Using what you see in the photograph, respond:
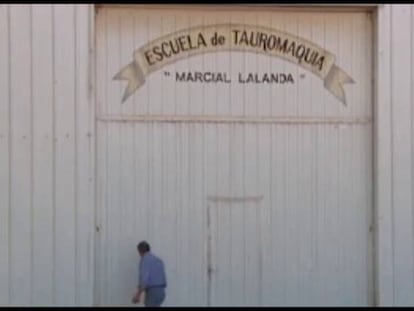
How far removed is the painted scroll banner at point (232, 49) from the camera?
817 centimetres

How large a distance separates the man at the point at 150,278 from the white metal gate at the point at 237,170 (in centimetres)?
28

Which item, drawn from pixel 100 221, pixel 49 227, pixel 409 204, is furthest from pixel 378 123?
pixel 49 227

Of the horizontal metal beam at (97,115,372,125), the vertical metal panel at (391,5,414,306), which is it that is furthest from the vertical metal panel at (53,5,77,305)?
the vertical metal panel at (391,5,414,306)

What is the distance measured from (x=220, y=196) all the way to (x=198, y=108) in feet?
3.56

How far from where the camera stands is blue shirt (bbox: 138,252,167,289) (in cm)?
770

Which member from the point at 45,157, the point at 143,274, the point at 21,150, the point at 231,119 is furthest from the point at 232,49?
the point at 143,274

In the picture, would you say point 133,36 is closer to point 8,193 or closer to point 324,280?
point 8,193

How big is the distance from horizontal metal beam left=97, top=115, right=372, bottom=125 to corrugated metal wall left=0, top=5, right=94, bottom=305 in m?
0.61

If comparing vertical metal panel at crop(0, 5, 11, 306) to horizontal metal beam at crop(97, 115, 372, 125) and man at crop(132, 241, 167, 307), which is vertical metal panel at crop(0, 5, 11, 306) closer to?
horizontal metal beam at crop(97, 115, 372, 125)

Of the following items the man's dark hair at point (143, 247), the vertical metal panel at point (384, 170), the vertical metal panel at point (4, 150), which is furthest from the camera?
the vertical metal panel at point (384, 170)

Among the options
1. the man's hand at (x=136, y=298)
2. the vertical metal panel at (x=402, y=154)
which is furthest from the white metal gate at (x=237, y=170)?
the vertical metal panel at (x=402, y=154)

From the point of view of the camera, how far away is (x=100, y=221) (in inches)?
316

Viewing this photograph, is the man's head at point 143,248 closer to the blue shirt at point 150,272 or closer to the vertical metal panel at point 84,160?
the blue shirt at point 150,272

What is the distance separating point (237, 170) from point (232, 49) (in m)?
1.46
